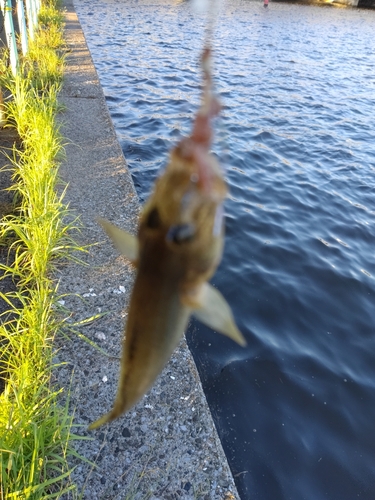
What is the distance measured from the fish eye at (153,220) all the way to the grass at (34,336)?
1.69 meters

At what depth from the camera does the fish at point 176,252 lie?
82cm

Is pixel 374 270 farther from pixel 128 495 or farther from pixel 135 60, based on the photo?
pixel 135 60

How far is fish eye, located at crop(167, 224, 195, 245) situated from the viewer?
0.86 metres

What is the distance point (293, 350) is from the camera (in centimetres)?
460

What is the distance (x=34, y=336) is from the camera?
113 inches

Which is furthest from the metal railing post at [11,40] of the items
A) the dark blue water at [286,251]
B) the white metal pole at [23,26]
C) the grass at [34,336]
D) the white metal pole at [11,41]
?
the dark blue water at [286,251]

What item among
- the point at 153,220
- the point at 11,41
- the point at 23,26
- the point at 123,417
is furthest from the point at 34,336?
the point at 23,26

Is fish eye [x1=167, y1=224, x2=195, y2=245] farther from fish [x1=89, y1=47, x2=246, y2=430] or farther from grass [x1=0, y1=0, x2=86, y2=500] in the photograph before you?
grass [x1=0, y1=0, x2=86, y2=500]

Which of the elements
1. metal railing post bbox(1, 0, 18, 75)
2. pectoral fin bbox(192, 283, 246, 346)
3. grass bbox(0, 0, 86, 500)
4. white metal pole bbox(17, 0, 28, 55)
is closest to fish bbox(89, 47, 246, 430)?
pectoral fin bbox(192, 283, 246, 346)

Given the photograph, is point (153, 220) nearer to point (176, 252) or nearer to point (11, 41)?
point (176, 252)

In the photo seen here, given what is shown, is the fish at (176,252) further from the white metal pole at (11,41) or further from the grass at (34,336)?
the white metal pole at (11,41)

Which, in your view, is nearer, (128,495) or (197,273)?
(197,273)

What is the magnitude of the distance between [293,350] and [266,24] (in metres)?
24.7

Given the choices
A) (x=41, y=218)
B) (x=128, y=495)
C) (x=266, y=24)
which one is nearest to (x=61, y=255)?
(x=41, y=218)
